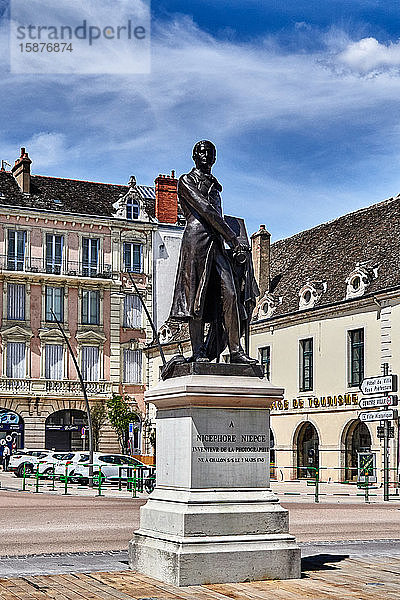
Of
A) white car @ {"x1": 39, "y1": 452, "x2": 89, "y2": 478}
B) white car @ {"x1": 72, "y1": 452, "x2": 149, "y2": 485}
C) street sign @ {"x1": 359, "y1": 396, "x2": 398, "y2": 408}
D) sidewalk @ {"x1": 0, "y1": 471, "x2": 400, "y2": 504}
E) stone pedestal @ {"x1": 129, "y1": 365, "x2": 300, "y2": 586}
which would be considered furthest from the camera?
white car @ {"x1": 39, "y1": 452, "x2": 89, "y2": 478}

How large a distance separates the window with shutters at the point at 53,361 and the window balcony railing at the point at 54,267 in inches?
169

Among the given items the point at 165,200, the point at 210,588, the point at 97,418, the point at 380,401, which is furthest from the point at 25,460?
the point at 210,588

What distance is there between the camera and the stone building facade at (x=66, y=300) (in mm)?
54250

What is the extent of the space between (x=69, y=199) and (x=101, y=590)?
5016cm

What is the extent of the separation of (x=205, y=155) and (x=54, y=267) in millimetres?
45081

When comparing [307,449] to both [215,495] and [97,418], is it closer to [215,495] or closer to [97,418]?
[97,418]

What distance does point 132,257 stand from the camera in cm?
5872

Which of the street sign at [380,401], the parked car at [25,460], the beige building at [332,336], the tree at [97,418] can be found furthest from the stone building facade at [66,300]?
the street sign at [380,401]

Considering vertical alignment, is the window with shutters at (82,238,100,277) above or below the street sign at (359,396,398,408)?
above

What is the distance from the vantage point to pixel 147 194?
6288 centimetres

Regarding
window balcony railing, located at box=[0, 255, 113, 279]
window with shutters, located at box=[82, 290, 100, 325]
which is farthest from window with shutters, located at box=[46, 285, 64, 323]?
window with shutters, located at box=[82, 290, 100, 325]

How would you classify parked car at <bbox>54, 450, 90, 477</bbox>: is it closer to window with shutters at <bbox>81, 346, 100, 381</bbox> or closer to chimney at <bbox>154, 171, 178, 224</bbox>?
window with shutters at <bbox>81, 346, 100, 381</bbox>

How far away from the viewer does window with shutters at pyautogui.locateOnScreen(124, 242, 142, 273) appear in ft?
192

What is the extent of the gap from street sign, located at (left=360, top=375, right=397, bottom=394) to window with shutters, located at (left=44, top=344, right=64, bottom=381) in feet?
102
